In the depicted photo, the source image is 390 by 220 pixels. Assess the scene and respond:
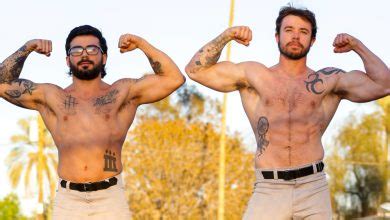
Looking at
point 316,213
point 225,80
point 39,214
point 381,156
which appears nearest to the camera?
point 316,213

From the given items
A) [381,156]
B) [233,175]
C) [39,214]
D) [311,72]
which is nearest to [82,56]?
[311,72]

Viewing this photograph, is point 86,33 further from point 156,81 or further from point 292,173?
point 292,173

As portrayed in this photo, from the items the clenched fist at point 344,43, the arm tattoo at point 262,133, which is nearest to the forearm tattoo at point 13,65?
the arm tattoo at point 262,133

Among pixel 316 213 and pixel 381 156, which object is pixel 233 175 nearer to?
pixel 381 156

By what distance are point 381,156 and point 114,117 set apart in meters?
31.2

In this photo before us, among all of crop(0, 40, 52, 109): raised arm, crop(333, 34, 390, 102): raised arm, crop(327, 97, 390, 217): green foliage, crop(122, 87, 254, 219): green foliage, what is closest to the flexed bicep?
crop(333, 34, 390, 102): raised arm

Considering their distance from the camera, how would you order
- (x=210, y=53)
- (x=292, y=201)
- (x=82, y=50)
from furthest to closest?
(x=82, y=50)
(x=210, y=53)
(x=292, y=201)

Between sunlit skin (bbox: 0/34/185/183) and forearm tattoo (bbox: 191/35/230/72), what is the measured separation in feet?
1.25

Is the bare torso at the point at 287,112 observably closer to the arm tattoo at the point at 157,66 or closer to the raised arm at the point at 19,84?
the arm tattoo at the point at 157,66

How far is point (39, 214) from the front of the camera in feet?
122

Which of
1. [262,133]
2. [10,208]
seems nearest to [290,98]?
[262,133]

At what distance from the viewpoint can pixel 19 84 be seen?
1112cm

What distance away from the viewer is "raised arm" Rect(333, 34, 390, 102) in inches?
409

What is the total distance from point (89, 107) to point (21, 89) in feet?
2.64
